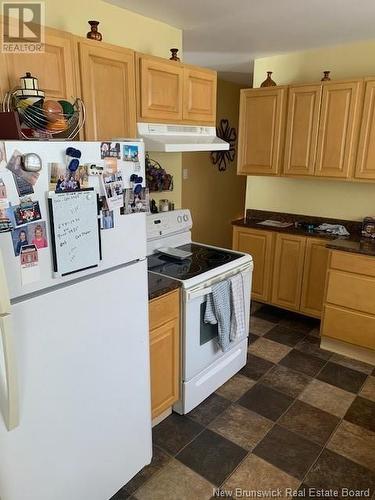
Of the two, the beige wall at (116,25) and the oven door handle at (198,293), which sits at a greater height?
the beige wall at (116,25)

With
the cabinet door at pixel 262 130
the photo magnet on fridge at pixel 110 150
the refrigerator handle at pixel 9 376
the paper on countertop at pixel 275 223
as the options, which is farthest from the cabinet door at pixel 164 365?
the cabinet door at pixel 262 130

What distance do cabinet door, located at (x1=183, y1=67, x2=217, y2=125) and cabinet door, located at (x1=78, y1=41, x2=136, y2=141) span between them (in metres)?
0.50

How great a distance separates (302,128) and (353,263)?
1.26m

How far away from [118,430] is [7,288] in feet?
3.03

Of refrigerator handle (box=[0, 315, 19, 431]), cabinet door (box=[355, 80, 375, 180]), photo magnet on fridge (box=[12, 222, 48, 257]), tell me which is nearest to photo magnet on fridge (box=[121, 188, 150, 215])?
photo magnet on fridge (box=[12, 222, 48, 257])

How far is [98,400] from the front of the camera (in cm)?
152

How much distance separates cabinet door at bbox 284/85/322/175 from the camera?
312 cm

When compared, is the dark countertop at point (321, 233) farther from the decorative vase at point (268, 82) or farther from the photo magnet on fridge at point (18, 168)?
the photo magnet on fridge at point (18, 168)

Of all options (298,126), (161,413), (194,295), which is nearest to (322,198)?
(298,126)

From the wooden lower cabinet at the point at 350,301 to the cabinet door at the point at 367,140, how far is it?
713mm

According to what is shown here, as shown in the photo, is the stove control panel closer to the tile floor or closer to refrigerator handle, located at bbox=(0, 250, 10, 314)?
the tile floor

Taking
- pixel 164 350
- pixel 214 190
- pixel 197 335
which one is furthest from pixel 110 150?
pixel 214 190

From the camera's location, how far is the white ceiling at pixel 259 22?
227 cm

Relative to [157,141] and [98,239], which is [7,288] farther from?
[157,141]
